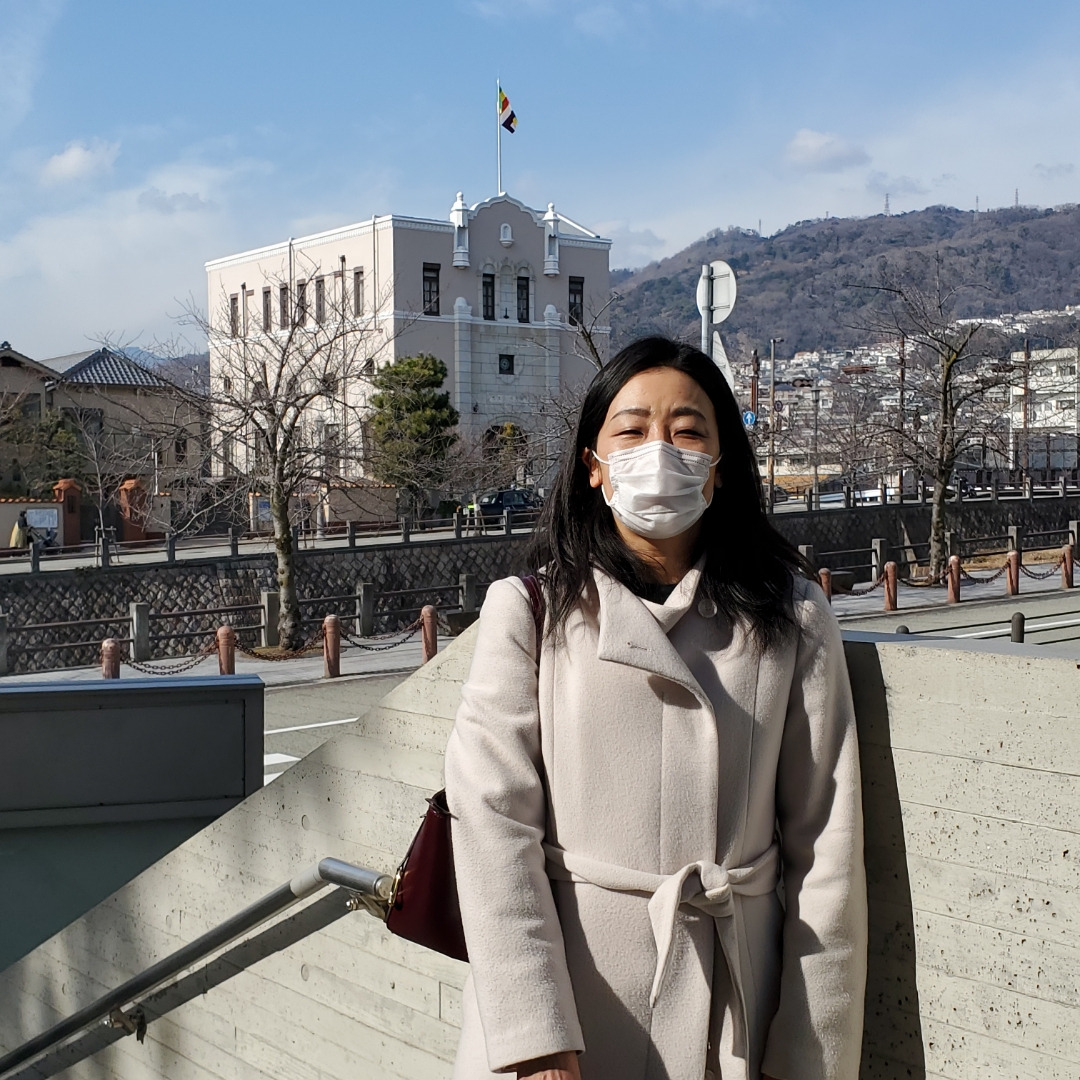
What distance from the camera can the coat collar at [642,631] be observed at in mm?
1936

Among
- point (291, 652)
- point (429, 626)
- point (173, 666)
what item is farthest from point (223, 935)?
point (291, 652)

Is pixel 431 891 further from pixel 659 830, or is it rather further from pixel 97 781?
pixel 97 781

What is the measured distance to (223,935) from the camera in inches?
128

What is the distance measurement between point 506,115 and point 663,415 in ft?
179

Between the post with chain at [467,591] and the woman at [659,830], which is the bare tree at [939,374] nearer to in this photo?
the post with chain at [467,591]

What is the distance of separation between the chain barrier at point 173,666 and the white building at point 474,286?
26.1 metres

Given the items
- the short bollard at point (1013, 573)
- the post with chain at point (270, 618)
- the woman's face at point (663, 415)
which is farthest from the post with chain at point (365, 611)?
the woman's face at point (663, 415)

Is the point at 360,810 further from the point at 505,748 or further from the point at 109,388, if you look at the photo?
the point at 109,388

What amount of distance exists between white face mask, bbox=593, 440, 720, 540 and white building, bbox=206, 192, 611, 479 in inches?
1623

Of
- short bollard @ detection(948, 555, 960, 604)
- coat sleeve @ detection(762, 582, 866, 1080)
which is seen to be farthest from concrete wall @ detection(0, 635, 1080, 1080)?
short bollard @ detection(948, 555, 960, 604)

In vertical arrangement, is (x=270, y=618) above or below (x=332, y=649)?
above

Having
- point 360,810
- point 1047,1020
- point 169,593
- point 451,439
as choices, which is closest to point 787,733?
point 1047,1020

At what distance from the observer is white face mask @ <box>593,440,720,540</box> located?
2084mm

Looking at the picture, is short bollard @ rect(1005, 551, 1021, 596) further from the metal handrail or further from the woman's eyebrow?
the woman's eyebrow
